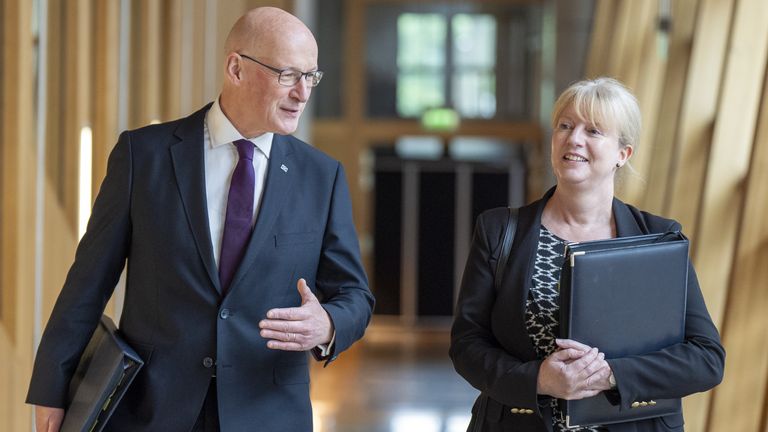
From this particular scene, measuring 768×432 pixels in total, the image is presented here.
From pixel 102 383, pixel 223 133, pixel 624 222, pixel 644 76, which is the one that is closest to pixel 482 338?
pixel 624 222

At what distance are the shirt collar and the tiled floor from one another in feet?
21.9

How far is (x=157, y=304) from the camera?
3219 millimetres

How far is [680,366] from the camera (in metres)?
3.05

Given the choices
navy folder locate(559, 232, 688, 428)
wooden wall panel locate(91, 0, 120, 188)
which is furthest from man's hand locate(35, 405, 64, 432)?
wooden wall panel locate(91, 0, 120, 188)

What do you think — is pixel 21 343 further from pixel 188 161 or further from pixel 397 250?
pixel 397 250

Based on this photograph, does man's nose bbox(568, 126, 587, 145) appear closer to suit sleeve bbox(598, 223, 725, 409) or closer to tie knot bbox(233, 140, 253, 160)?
suit sleeve bbox(598, 223, 725, 409)

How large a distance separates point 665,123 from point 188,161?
18.6 ft

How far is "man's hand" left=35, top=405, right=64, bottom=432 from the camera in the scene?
10.6 ft

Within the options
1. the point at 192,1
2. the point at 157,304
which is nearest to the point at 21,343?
the point at 157,304

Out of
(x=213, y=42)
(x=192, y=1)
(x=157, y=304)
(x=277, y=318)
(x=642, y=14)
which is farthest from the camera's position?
(x=642, y=14)

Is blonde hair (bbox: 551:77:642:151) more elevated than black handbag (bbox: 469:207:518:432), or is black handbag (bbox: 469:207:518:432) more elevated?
blonde hair (bbox: 551:77:642:151)

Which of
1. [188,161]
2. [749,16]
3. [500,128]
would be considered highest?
[749,16]

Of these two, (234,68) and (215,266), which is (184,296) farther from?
(234,68)

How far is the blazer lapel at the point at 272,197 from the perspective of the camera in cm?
318
